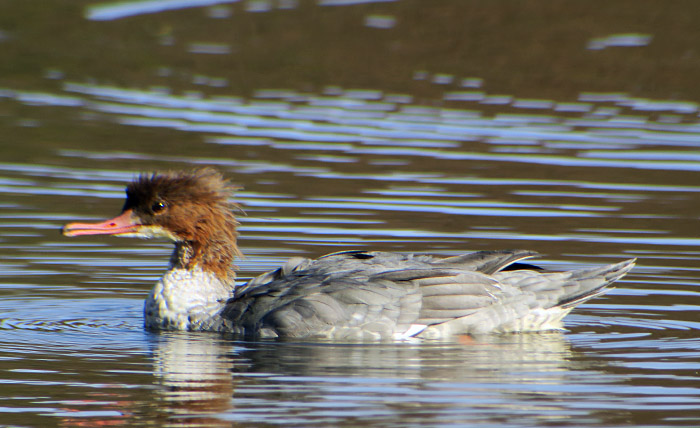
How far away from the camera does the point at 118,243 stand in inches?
506

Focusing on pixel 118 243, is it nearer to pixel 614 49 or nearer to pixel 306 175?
pixel 306 175

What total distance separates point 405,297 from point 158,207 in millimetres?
2085

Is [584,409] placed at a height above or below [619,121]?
below

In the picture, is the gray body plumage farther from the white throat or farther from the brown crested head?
the brown crested head

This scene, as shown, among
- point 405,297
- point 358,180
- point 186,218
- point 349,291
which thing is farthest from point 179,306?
point 358,180

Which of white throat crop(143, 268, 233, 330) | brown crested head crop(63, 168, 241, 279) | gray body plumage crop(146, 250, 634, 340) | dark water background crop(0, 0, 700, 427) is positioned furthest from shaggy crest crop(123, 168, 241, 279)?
dark water background crop(0, 0, 700, 427)

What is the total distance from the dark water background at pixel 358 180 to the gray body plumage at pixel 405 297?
179 millimetres

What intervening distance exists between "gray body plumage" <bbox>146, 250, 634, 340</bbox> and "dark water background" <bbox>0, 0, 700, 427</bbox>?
179 millimetres

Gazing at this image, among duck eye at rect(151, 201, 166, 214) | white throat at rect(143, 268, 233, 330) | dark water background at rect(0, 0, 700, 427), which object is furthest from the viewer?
duck eye at rect(151, 201, 166, 214)

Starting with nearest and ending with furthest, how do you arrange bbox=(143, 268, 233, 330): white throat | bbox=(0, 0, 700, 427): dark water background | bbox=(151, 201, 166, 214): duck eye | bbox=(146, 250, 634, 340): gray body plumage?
bbox=(0, 0, 700, 427): dark water background → bbox=(146, 250, 634, 340): gray body plumage → bbox=(143, 268, 233, 330): white throat → bbox=(151, 201, 166, 214): duck eye

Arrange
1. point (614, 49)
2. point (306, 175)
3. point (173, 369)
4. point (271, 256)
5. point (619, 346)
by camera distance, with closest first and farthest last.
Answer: point (173, 369), point (619, 346), point (271, 256), point (306, 175), point (614, 49)

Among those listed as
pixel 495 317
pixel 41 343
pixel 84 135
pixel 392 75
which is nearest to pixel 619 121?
pixel 392 75

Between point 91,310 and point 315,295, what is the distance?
6.48 feet

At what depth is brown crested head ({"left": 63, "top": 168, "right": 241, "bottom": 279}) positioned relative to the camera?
10031 millimetres
